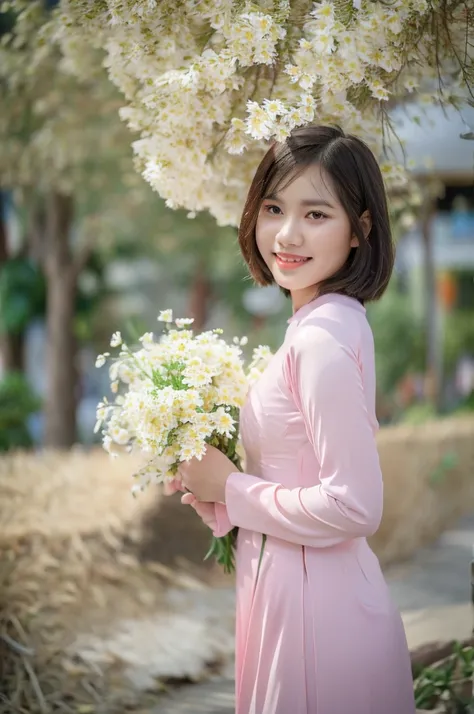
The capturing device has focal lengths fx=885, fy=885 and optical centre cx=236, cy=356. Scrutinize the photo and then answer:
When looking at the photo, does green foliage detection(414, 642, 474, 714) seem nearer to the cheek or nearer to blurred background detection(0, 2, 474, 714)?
blurred background detection(0, 2, 474, 714)

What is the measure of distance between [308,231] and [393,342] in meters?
11.0

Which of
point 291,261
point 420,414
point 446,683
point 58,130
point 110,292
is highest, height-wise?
point 58,130

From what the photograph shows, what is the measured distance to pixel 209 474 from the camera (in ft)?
7.17

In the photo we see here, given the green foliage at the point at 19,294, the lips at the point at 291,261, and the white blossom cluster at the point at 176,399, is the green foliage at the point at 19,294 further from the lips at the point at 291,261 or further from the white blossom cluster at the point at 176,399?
the lips at the point at 291,261

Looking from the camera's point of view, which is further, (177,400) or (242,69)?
(242,69)

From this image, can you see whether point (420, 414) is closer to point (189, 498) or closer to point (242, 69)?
point (242, 69)

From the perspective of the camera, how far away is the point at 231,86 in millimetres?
2449

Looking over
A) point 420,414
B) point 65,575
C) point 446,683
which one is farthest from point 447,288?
point 446,683

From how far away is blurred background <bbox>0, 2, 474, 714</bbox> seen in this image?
374 cm

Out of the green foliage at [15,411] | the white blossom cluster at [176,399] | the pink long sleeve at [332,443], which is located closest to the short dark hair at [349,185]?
the pink long sleeve at [332,443]

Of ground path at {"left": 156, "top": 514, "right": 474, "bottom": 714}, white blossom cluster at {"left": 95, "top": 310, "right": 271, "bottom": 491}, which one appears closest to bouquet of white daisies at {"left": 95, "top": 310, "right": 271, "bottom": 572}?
white blossom cluster at {"left": 95, "top": 310, "right": 271, "bottom": 491}

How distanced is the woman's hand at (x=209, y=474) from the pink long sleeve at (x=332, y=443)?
214 mm

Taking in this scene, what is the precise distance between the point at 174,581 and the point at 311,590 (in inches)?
113

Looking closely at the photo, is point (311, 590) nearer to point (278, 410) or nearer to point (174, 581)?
point (278, 410)
